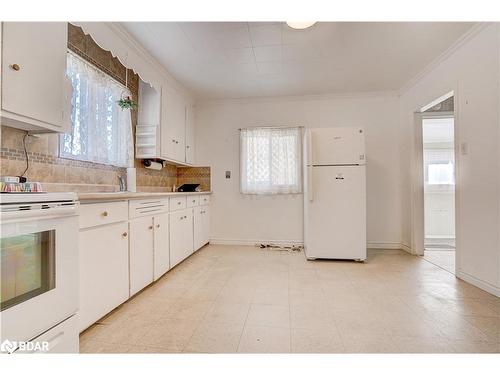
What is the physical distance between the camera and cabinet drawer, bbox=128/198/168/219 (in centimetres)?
198

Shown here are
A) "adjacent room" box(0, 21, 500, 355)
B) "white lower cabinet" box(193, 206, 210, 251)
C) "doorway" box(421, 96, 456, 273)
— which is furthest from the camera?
"doorway" box(421, 96, 456, 273)

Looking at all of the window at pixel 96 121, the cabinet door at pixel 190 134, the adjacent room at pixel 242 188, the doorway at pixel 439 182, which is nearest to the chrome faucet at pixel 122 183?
the adjacent room at pixel 242 188

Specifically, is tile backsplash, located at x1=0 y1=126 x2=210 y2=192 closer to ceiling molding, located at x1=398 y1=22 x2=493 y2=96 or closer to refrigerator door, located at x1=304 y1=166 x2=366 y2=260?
refrigerator door, located at x1=304 y1=166 x2=366 y2=260

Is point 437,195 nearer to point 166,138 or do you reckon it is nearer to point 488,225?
point 488,225

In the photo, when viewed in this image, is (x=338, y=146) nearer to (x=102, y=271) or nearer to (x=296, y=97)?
(x=296, y=97)

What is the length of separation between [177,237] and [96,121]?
1.43 m

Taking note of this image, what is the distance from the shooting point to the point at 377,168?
3.87 meters

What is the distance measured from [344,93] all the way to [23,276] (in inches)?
165

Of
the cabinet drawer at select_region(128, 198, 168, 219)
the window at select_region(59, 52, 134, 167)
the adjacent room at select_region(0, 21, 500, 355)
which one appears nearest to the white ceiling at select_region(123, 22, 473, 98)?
the adjacent room at select_region(0, 21, 500, 355)

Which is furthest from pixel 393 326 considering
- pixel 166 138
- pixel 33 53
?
pixel 166 138

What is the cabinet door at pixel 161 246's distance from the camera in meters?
2.34

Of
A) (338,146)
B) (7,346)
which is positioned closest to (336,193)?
(338,146)

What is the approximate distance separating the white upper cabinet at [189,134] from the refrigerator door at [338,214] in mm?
1980

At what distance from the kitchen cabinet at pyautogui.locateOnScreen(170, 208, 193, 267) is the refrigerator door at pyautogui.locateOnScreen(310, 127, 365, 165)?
1754 mm
